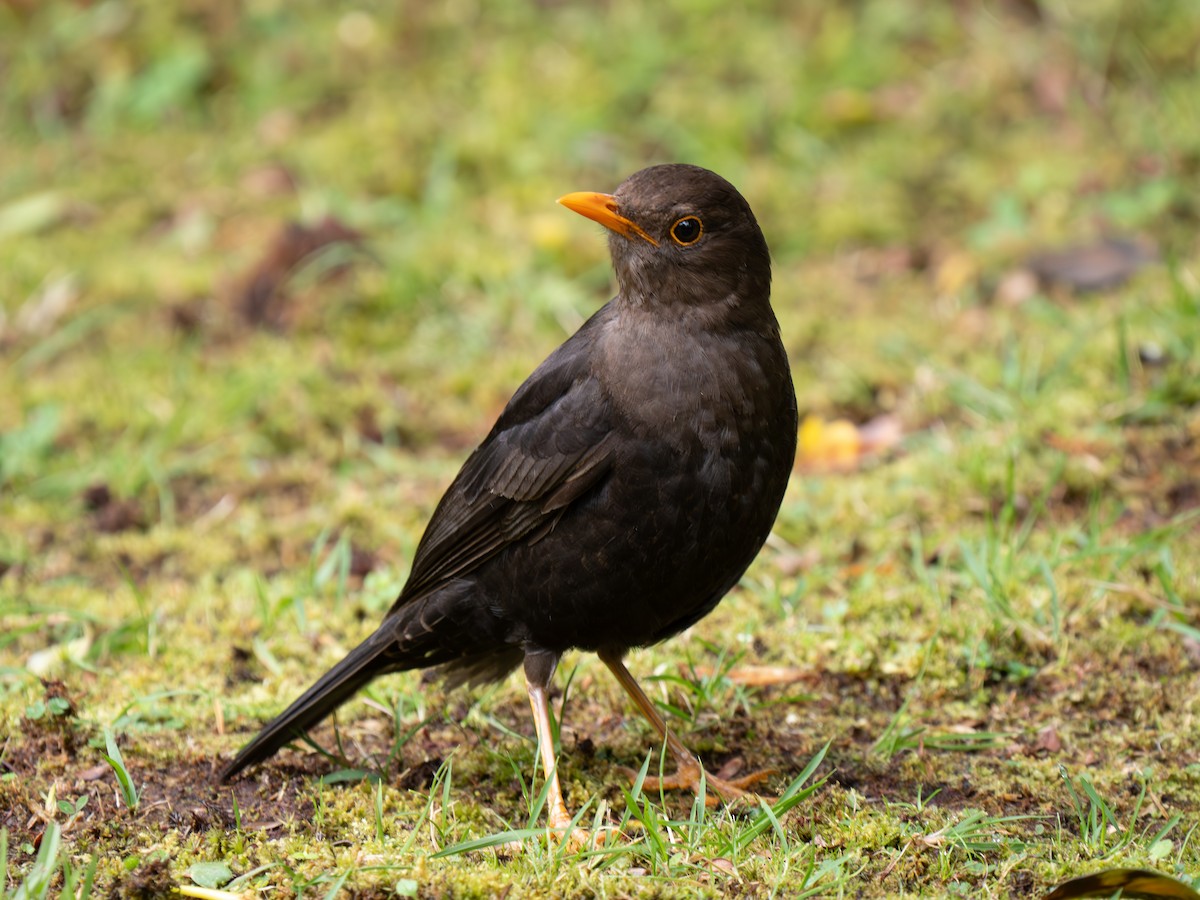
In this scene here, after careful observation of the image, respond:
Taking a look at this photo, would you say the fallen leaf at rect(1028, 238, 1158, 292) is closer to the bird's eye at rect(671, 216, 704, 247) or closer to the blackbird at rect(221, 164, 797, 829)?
the blackbird at rect(221, 164, 797, 829)

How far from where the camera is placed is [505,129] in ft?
28.5

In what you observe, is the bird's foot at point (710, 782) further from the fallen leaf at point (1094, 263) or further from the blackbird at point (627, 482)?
the fallen leaf at point (1094, 263)

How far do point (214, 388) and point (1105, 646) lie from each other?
4340 mm

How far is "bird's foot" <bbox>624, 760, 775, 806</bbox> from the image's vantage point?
387 centimetres

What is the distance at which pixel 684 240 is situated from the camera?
3.97 meters

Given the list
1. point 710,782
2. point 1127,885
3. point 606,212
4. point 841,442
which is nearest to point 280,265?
point 841,442

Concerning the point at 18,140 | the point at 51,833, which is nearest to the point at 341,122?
the point at 18,140

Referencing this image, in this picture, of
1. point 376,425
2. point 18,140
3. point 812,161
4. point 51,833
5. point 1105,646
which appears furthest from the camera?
point 18,140

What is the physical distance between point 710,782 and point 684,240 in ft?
5.02

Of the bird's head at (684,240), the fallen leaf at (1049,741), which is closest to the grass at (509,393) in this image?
the fallen leaf at (1049,741)

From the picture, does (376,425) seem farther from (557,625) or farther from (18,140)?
(18,140)

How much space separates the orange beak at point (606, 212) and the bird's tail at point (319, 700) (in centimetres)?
135

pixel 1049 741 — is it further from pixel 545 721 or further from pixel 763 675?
pixel 545 721

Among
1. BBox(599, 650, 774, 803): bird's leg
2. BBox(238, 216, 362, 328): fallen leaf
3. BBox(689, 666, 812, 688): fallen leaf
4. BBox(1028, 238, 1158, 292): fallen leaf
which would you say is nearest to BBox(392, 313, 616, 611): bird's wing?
BBox(599, 650, 774, 803): bird's leg
